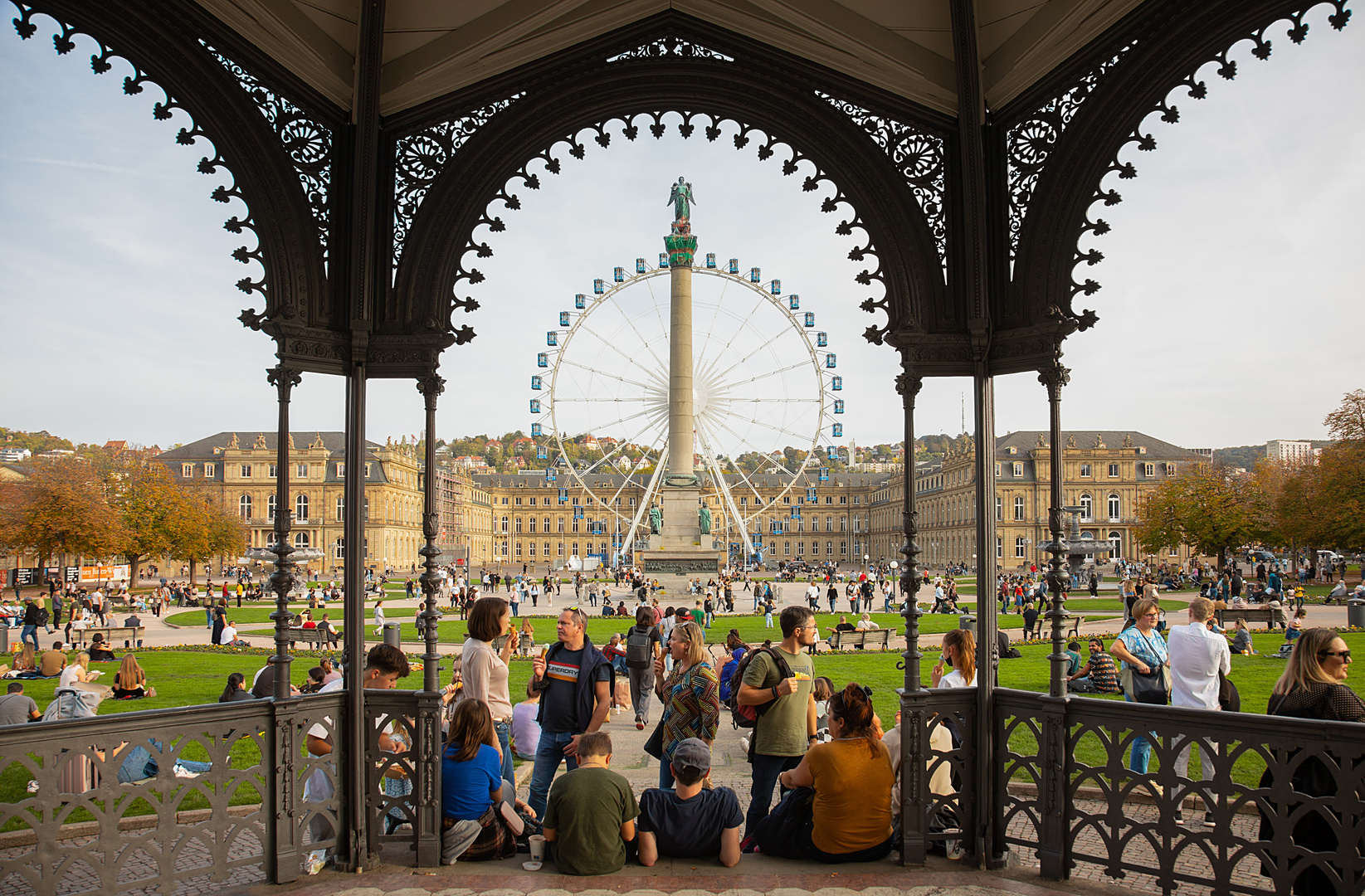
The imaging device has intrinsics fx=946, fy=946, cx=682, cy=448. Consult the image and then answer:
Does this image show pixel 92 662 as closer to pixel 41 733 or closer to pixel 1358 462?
pixel 41 733

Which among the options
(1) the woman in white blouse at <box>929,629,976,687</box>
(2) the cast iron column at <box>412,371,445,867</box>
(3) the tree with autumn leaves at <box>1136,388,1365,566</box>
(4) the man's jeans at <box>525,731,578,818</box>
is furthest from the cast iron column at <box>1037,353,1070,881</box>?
(3) the tree with autumn leaves at <box>1136,388,1365,566</box>

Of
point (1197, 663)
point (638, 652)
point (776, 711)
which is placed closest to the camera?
point (776, 711)

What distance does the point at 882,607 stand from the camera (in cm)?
3844

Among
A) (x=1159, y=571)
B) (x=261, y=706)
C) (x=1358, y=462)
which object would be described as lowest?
(x=1159, y=571)

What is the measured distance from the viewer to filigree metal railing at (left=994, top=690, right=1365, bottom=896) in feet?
13.9

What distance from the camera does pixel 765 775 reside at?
5867 mm

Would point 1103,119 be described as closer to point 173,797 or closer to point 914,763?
point 914,763

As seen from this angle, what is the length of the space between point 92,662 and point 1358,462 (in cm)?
4746

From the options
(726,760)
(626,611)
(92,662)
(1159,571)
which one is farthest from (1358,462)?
(92,662)

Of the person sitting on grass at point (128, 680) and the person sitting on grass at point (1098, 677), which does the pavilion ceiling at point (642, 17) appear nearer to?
the person sitting on grass at point (1098, 677)

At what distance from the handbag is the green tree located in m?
56.1

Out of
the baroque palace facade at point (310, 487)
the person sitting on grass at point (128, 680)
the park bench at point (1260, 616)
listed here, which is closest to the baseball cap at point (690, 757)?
the person sitting on grass at point (128, 680)

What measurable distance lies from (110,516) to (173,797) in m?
49.3

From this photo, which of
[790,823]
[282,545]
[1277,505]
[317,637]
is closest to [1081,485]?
[1277,505]
